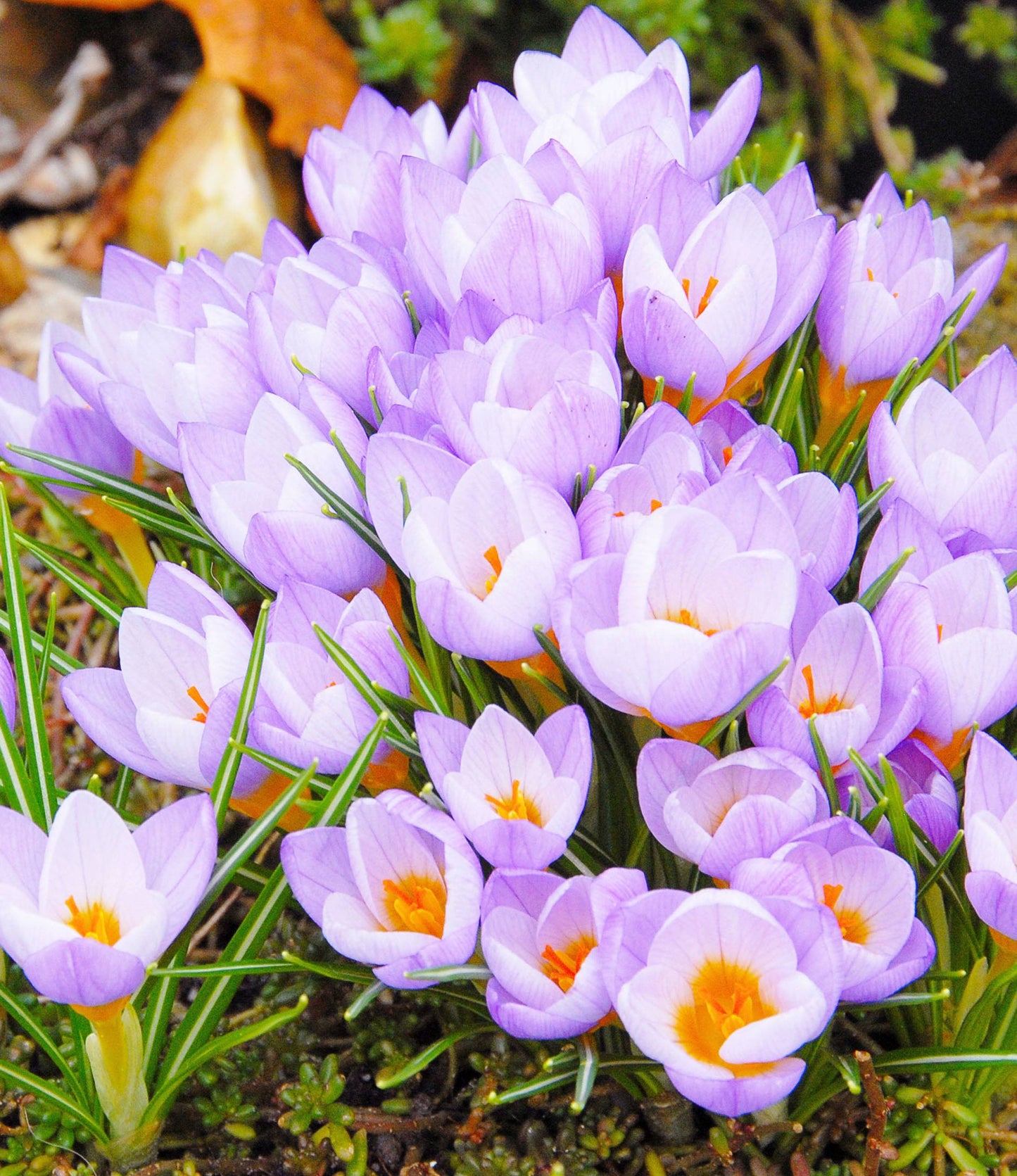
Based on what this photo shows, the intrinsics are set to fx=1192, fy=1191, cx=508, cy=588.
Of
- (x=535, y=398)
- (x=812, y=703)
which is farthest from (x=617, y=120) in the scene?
(x=812, y=703)

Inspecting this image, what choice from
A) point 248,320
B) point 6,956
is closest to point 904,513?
point 248,320

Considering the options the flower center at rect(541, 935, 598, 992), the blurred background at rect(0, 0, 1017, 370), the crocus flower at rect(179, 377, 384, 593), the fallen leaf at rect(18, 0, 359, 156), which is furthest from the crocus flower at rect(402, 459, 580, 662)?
the fallen leaf at rect(18, 0, 359, 156)

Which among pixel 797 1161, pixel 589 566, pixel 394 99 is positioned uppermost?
pixel 394 99

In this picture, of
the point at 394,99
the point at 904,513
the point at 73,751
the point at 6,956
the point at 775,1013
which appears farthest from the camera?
the point at 394,99

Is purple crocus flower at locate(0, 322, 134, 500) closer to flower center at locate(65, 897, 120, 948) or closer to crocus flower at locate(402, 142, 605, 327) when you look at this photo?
crocus flower at locate(402, 142, 605, 327)

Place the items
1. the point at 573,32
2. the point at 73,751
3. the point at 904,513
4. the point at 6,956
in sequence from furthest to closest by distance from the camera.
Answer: the point at 73,751 → the point at 573,32 → the point at 6,956 → the point at 904,513

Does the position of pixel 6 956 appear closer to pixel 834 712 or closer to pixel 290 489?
pixel 290 489

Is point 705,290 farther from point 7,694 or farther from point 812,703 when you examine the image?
point 7,694

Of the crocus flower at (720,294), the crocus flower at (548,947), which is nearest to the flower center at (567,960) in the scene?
the crocus flower at (548,947)
